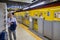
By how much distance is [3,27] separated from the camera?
192 centimetres

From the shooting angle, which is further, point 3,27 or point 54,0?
point 54,0

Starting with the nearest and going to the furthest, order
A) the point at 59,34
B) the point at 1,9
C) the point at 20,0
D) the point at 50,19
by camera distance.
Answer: the point at 20,0 < the point at 1,9 < the point at 59,34 < the point at 50,19

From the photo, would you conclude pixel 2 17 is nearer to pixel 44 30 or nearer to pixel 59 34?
pixel 59 34

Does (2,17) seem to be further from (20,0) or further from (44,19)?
(44,19)

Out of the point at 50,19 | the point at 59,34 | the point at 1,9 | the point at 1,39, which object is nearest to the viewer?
the point at 1,9

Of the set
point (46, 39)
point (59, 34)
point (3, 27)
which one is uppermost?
point (3, 27)

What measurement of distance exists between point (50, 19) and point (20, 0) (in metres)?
4.85

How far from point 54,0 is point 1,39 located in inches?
49.7

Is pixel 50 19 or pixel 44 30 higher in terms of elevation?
pixel 50 19

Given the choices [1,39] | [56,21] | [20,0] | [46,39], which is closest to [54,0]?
[20,0]

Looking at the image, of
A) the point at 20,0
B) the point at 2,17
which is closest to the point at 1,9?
the point at 2,17

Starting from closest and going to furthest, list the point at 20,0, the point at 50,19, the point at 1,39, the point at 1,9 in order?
the point at 20,0, the point at 1,9, the point at 1,39, the point at 50,19

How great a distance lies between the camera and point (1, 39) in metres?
2.31

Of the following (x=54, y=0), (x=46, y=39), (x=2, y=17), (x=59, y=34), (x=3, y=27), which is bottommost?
(x=46, y=39)
